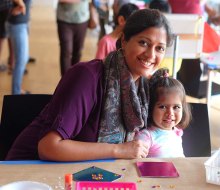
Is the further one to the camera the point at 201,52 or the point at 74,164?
the point at 201,52

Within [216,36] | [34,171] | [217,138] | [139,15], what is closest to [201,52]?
[216,36]

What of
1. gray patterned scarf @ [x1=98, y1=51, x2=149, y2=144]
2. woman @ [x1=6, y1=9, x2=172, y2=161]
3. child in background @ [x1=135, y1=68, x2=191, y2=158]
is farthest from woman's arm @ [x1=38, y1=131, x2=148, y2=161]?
child in background @ [x1=135, y1=68, x2=191, y2=158]

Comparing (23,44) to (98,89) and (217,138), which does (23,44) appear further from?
(98,89)

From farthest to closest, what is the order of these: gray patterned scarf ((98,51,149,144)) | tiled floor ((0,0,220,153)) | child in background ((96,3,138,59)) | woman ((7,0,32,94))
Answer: tiled floor ((0,0,220,153))
woman ((7,0,32,94))
child in background ((96,3,138,59))
gray patterned scarf ((98,51,149,144))

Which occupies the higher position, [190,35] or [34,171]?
[190,35]

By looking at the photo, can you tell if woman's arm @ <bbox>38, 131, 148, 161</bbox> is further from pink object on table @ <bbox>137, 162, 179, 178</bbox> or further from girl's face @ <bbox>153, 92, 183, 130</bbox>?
girl's face @ <bbox>153, 92, 183, 130</bbox>

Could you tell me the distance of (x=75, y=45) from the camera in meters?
4.20

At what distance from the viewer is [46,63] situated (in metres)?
5.46

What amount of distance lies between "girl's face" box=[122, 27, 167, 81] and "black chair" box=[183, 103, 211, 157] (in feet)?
1.25

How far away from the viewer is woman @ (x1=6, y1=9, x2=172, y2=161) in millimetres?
1479

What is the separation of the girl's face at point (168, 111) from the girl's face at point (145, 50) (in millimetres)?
204

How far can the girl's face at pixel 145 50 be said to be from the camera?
1.64 meters

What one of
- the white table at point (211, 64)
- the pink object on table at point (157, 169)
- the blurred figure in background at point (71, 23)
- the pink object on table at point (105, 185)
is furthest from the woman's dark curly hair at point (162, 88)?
the blurred figure in background at point (71, 23)

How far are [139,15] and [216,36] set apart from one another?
68.8 inches
